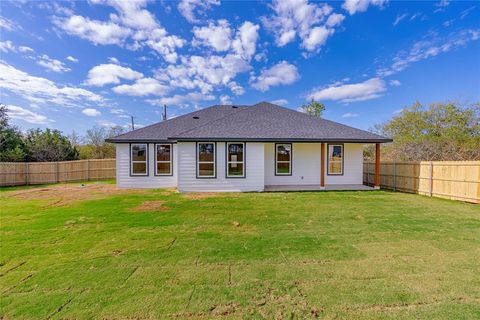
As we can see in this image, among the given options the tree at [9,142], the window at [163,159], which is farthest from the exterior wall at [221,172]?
the tree at [9,142]

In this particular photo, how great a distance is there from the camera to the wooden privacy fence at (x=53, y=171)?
1358 cm

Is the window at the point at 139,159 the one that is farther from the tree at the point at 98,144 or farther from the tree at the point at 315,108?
the tree at the point at 315,108

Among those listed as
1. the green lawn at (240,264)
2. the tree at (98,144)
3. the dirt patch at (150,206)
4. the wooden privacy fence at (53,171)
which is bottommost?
the dirt patch at (150,206)

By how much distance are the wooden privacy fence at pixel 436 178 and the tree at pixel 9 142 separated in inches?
1005

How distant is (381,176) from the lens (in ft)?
40.3

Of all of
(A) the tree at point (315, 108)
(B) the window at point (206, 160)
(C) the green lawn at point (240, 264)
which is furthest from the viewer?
(A) the tree at point (315, 108)

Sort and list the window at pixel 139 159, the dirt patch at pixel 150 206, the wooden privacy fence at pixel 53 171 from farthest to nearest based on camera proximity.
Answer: the wooden privacy fence at pixel 53 171 < the window at pixel 139 159 < the dirt patch at pixel 150 206

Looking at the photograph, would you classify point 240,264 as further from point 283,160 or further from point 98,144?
point 98,144

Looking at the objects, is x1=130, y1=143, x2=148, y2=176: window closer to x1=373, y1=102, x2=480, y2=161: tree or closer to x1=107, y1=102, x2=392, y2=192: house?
x1=107, y1=102, x2=392, y2=192: house

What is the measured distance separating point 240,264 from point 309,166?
9.49 metres

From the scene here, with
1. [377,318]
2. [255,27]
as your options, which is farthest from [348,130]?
[377,318]

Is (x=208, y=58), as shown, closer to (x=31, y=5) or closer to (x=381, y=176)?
(x=31, y=5)

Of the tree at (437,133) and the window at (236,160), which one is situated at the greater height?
the tree at (437,133)

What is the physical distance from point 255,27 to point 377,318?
585 inches
